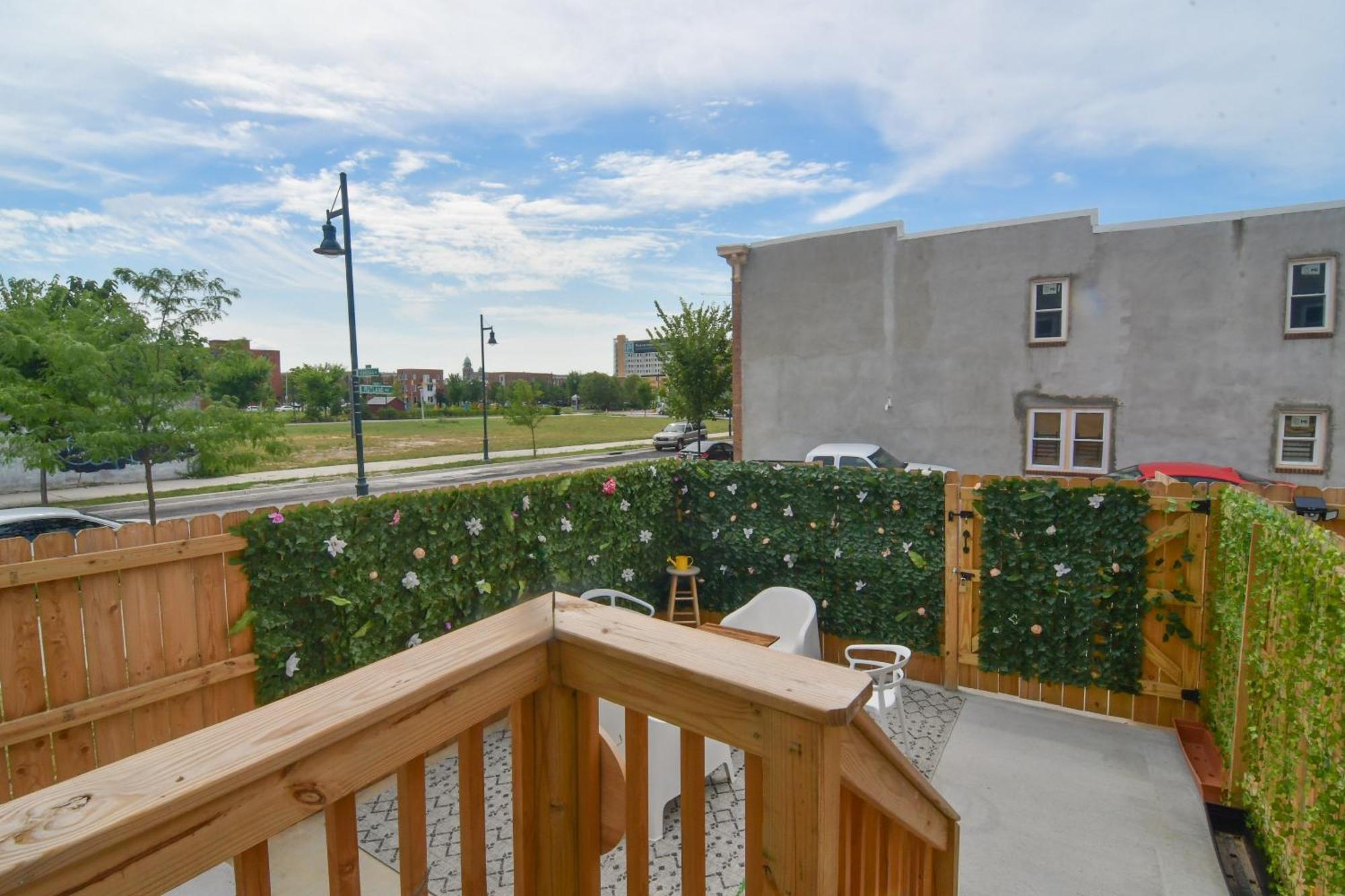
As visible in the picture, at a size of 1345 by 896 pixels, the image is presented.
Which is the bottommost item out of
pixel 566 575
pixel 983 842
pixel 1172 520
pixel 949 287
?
pixel 983 842

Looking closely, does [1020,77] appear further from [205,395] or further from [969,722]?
[205,395]

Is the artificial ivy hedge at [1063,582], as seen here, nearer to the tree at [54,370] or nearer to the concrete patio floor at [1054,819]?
the concrete patio floor at [1054,819]

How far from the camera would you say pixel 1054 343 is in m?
13.3

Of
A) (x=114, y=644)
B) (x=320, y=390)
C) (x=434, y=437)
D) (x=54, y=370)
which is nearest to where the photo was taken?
(x=114, y=644)

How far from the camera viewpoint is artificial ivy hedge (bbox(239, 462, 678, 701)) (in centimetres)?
403

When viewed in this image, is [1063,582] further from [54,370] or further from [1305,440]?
[54,370]

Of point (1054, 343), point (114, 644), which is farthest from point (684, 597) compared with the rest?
point (1054, 343)

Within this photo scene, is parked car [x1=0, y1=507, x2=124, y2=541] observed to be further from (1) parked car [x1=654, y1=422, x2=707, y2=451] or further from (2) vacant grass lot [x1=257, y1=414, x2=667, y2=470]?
(1) parked car [x1=654, y1=422, x2=707, y2=451]

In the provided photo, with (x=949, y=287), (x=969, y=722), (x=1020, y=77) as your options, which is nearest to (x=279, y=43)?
(x=969, y=722)

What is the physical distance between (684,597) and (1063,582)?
10.8 ft

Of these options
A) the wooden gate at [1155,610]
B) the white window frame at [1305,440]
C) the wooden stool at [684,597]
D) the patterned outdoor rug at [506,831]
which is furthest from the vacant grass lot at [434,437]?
the white window frame at [1305,440]

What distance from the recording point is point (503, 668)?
3.47 feet

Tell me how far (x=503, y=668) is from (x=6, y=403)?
42.5 ft

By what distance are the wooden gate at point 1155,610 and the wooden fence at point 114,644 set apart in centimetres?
514
